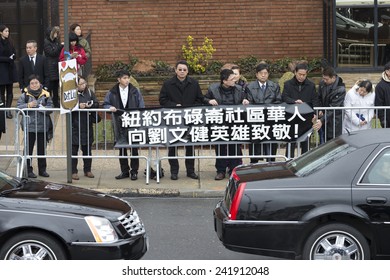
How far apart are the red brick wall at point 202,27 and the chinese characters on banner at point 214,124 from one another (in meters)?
6.55

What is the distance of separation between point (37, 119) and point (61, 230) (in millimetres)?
5861

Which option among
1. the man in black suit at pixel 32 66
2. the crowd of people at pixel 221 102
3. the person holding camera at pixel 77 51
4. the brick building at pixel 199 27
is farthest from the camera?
the brick building at pixel 199 27

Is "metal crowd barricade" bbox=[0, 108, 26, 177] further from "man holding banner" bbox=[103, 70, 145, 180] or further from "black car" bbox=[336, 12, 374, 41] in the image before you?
"black car" bbox=[336, 12, 374, 41]

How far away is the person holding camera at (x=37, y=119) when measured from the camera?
13.7 metres

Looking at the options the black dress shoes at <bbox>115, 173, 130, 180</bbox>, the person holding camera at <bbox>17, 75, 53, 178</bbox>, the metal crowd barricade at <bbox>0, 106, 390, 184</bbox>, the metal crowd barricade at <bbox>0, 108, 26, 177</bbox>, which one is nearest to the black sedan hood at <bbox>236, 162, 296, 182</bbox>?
the metal crowd barricade at <bbox>0, 106, 390, 184</bbox>

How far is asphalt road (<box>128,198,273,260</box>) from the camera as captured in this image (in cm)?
983

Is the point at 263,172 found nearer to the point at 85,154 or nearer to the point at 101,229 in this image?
the point at 101,229

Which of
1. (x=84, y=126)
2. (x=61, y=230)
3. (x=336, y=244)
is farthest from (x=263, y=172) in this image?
(x=84, y=126)

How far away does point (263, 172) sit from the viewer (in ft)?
30.8

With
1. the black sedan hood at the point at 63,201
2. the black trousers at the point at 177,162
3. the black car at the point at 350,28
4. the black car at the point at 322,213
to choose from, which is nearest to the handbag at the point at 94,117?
the black trousers at the point at 177,162

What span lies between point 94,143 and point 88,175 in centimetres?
101

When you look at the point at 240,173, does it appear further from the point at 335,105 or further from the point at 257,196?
the point at 335,105

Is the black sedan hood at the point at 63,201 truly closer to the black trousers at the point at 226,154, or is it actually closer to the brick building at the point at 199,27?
the black trousers at the point at 226,154

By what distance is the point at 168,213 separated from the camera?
474 inches
